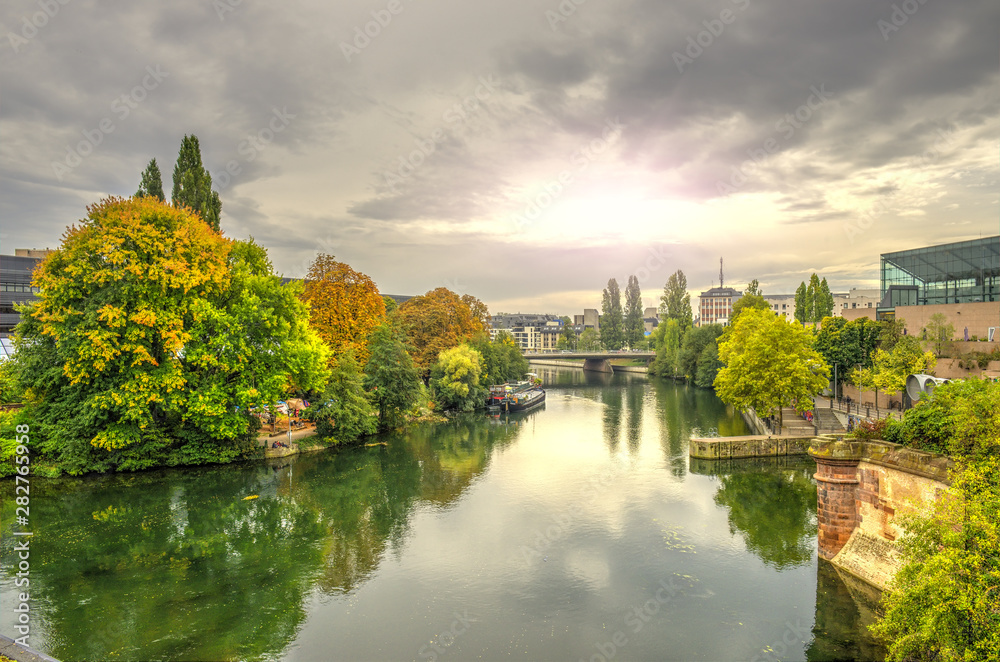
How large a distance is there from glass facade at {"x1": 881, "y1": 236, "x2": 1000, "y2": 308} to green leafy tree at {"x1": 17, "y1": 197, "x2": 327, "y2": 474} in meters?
60.6

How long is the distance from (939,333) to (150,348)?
5045 centimetres

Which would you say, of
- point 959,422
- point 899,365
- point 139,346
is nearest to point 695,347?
point 899,365

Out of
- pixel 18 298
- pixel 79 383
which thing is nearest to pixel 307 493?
pixel 79 383

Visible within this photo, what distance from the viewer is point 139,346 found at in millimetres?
27500

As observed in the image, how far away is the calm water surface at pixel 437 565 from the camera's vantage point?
14.5 meters

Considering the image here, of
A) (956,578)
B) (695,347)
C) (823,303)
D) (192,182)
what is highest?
(192,182)

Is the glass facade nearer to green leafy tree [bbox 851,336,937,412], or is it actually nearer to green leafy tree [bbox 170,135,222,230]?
green leafy tree [bbox 851,336,937,412]

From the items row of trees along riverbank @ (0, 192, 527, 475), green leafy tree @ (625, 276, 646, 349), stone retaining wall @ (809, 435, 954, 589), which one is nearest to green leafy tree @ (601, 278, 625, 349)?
green leafy tree @ (625, 276, 646, 349)

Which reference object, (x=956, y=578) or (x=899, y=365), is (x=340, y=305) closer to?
(x=899, y=365)

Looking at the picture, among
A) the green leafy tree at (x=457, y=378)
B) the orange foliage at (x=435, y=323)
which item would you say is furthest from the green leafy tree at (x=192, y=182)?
the green leafy tree at (x=457, y=378)

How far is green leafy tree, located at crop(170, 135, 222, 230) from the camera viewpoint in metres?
42.0

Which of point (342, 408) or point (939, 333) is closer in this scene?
point (342, 408)

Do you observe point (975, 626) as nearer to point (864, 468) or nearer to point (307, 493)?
point (864, 468)

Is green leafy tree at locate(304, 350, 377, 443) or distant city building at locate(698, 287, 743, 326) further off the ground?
distant city building at locate(698, 287, 743, 326)
